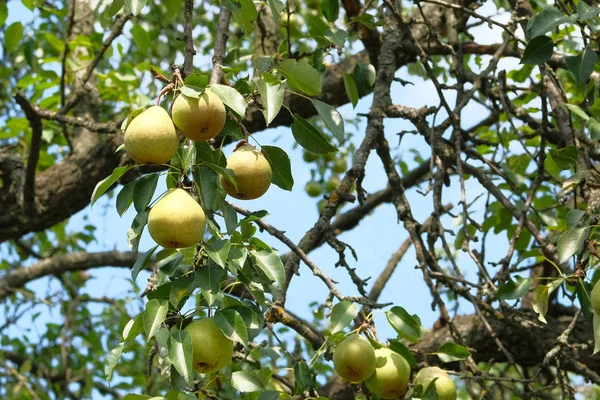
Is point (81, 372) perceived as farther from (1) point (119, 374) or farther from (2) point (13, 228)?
(2) point (13, 228)

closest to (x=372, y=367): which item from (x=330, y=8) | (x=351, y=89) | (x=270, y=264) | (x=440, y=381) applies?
(x=440, y=381)

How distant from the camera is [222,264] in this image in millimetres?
1417

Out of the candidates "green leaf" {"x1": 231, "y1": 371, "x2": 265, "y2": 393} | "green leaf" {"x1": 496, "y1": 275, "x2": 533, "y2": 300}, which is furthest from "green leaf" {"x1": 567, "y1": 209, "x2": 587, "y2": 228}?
"green leaf" {"x1": 231, "y1": 371, "x2": 265, "y2": 393}

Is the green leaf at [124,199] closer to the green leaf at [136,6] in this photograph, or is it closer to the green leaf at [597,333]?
the green leaf at [136,6]

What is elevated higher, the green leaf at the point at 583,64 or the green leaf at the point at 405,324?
the green leaf at the point at 583,64

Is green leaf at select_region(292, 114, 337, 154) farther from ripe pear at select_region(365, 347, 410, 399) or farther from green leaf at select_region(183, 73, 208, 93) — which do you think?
ripe pear at select_region(365, 347, 410, 399)

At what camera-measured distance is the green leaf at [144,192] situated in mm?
1555

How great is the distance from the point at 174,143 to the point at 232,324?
0.37 m

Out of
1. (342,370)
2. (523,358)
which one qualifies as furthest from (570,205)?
(342,370)

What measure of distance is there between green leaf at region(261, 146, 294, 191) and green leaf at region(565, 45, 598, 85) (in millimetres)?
941

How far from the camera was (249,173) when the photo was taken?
63.6 inches

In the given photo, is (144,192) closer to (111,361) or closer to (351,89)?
(111,361)

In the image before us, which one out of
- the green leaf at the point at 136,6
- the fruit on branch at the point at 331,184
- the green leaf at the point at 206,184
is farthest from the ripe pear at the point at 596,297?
the fruit on branch at the point at 331,184

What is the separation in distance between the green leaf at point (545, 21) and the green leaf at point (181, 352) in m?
1.18
